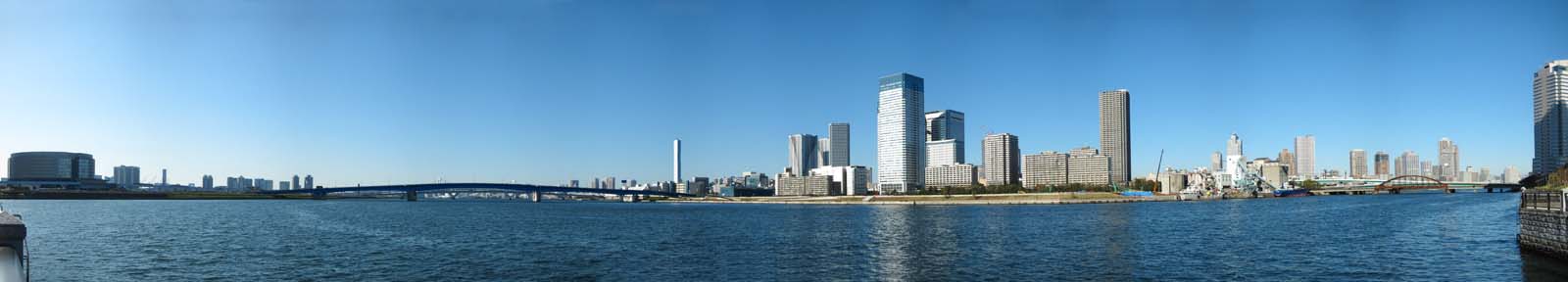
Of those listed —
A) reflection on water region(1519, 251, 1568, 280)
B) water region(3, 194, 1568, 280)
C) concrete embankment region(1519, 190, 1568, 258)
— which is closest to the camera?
reflection on water region(1519, 251, 1568, 280)

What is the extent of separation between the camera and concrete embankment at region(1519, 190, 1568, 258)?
1592 inches

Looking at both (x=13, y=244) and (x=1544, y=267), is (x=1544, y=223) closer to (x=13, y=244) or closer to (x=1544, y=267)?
(x=1544, y=267)

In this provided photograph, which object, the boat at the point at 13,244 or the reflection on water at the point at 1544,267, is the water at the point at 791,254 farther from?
the boat at the point at 13,244

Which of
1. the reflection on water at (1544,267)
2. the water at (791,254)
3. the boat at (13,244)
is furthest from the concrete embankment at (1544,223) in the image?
the boat at (13,244)

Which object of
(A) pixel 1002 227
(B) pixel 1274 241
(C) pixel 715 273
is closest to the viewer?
(C) pixel 715 273

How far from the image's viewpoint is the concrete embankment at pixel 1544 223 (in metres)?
40.4

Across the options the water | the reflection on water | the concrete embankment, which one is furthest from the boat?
the concrete embankment

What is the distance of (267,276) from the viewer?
43688 mm

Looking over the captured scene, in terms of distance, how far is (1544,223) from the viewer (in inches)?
1714

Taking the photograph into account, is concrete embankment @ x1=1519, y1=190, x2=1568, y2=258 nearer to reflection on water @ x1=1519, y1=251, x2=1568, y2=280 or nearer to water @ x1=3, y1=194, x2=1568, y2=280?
reflection on water @ x1=1519, y1=251, x2=1568, y2=280

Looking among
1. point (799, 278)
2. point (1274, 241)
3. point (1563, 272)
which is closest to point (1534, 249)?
point (1563, 272)

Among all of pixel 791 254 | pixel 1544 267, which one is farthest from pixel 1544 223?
pixel 791 254

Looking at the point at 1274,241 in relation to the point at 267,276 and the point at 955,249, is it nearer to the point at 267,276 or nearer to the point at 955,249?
the point at 955,249

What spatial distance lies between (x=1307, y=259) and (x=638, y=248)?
43330 mm
